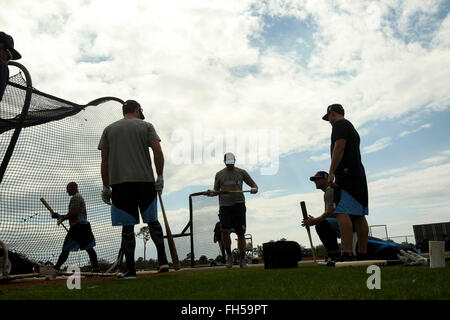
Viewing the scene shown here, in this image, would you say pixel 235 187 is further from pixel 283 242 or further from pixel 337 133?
pixel 337 133

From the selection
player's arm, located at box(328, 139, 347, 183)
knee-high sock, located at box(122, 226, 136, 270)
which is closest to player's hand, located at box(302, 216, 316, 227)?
player's arm, located at box(328, 139, 347, 183)

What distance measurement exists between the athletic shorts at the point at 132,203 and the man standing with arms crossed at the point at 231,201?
10.5 ft

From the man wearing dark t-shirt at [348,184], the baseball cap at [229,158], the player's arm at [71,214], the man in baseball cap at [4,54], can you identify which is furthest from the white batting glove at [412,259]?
the man in baseball cap at [4,54]

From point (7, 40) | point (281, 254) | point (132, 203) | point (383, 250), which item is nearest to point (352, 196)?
point (281, 254)

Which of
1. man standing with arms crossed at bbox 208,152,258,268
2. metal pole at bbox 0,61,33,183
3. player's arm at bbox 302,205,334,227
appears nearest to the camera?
metal pole at bbox 0,61,33,183

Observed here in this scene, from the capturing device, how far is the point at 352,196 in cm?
533

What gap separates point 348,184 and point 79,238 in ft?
15.0

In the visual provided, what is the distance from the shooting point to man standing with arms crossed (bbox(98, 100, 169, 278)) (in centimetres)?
507

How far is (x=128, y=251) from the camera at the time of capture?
201 inches

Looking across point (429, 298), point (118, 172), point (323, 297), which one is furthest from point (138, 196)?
point (429, 298)

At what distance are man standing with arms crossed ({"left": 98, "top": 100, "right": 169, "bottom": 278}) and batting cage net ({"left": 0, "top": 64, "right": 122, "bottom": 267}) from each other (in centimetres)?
157

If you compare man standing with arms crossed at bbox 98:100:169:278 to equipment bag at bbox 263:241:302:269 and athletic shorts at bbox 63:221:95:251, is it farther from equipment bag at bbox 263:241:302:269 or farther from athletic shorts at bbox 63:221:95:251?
athletic shorts at bbox 63:221:95:251

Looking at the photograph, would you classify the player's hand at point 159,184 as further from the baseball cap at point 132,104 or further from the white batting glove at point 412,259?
the white batting glove at point 412,259

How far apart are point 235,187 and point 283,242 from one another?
2.40 metres
